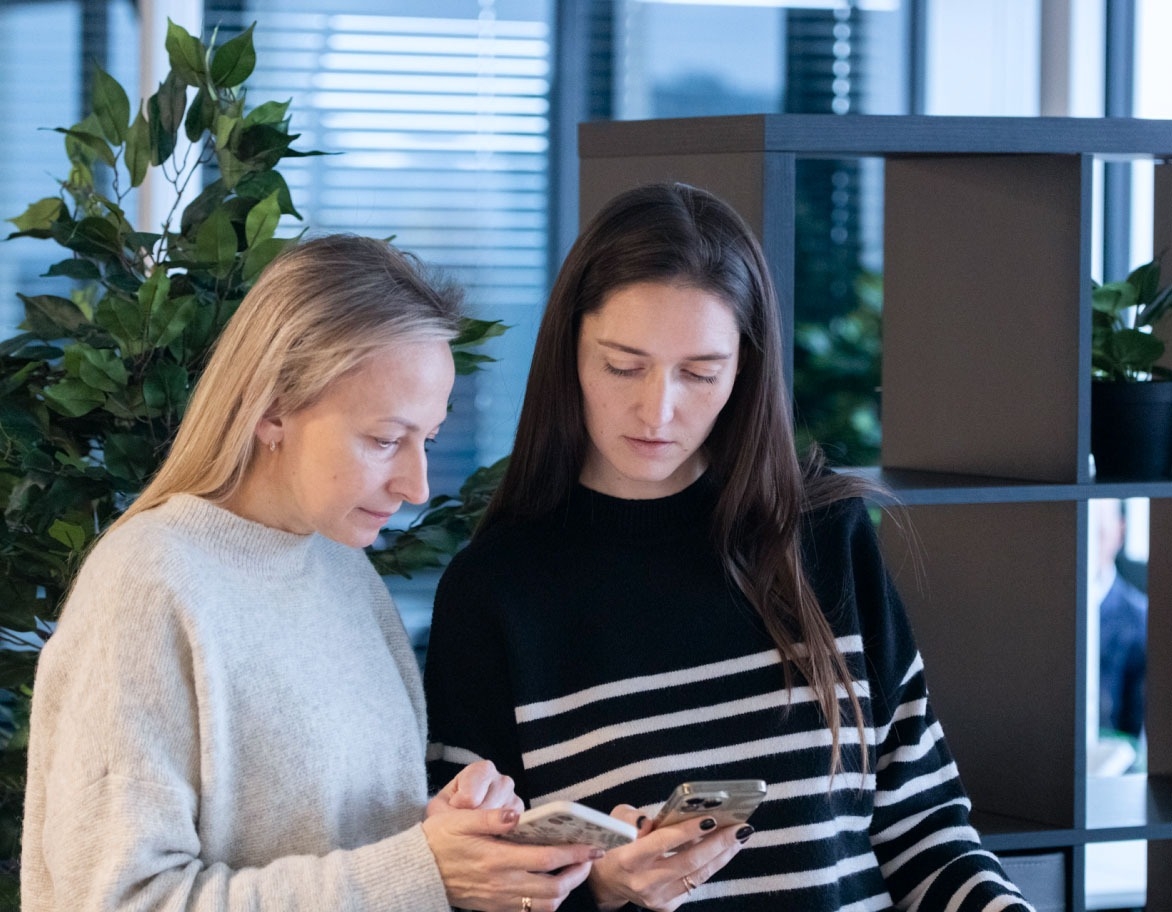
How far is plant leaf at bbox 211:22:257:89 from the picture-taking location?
1.80 meters

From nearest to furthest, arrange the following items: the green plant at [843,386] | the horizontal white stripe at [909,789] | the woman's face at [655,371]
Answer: the woman's face at [655,371] < the horizontal white stripe at [909,789] < the green plant at [843,386]

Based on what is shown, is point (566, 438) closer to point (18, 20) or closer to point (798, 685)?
point (798, 685)

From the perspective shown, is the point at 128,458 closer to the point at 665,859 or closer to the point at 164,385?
the point at 164,385

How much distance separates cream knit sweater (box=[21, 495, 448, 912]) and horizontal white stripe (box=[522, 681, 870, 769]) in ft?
0.65

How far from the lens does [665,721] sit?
156 cm

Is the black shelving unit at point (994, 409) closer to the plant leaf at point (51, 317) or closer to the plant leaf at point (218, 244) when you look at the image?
the plant leaf at point (218, 244)

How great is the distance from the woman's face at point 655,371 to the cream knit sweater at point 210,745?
0.36 m

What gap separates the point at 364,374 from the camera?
129 cm

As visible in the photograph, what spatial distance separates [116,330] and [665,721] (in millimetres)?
766

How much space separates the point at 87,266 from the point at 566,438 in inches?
26.4

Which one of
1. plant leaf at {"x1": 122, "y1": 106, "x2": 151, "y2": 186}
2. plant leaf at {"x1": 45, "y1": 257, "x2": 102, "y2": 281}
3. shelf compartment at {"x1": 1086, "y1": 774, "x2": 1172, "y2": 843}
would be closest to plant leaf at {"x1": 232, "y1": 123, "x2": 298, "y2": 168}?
plant leaf at {"x1": 122, "y1": 106, "x2": 151, "y2": 186}

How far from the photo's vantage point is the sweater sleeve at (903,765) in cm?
160

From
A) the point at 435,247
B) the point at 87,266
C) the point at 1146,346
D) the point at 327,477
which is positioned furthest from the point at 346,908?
the point at 435,247

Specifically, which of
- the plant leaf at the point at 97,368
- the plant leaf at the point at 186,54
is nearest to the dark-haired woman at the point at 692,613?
the plant leaf at the point at 97,368
